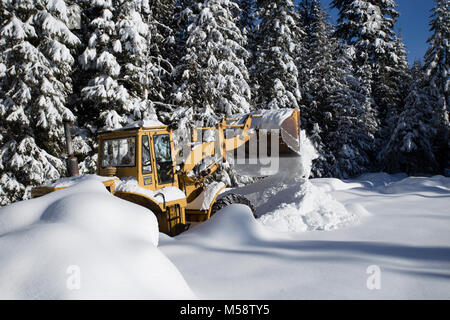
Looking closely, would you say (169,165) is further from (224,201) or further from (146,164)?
(224,201)

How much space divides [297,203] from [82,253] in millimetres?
5321

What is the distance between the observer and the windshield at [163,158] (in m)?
5.98

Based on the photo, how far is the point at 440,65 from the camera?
18.6 metres

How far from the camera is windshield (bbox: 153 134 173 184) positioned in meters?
5.98

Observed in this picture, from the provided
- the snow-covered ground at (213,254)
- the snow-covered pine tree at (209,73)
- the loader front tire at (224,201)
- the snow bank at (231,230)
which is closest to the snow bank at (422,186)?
the snow-covered ground at (213,254)

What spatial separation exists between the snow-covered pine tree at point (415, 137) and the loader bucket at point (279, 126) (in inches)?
528

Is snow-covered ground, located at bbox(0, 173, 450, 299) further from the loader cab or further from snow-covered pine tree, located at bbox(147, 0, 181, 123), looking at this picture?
snow-covered pine tree, located at bbox(147, 0, 181, 123)

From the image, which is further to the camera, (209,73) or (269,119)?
(209,73)

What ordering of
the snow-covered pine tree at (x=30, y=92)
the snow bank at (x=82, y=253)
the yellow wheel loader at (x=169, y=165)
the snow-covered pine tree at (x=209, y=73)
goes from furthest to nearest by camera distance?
the snow-covered pine tree at (x=209, y=73)
the snow-covered pine tree at (x=30, y=92)
the yellow wheel loader at (x=169, y=165)
the snow bank at (x=82, y=253)

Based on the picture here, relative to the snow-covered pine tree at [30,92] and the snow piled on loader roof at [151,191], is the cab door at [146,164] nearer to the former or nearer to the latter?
the snow piled on loader roof at [151,191]

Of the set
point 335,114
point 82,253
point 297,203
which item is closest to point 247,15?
point 335,114
